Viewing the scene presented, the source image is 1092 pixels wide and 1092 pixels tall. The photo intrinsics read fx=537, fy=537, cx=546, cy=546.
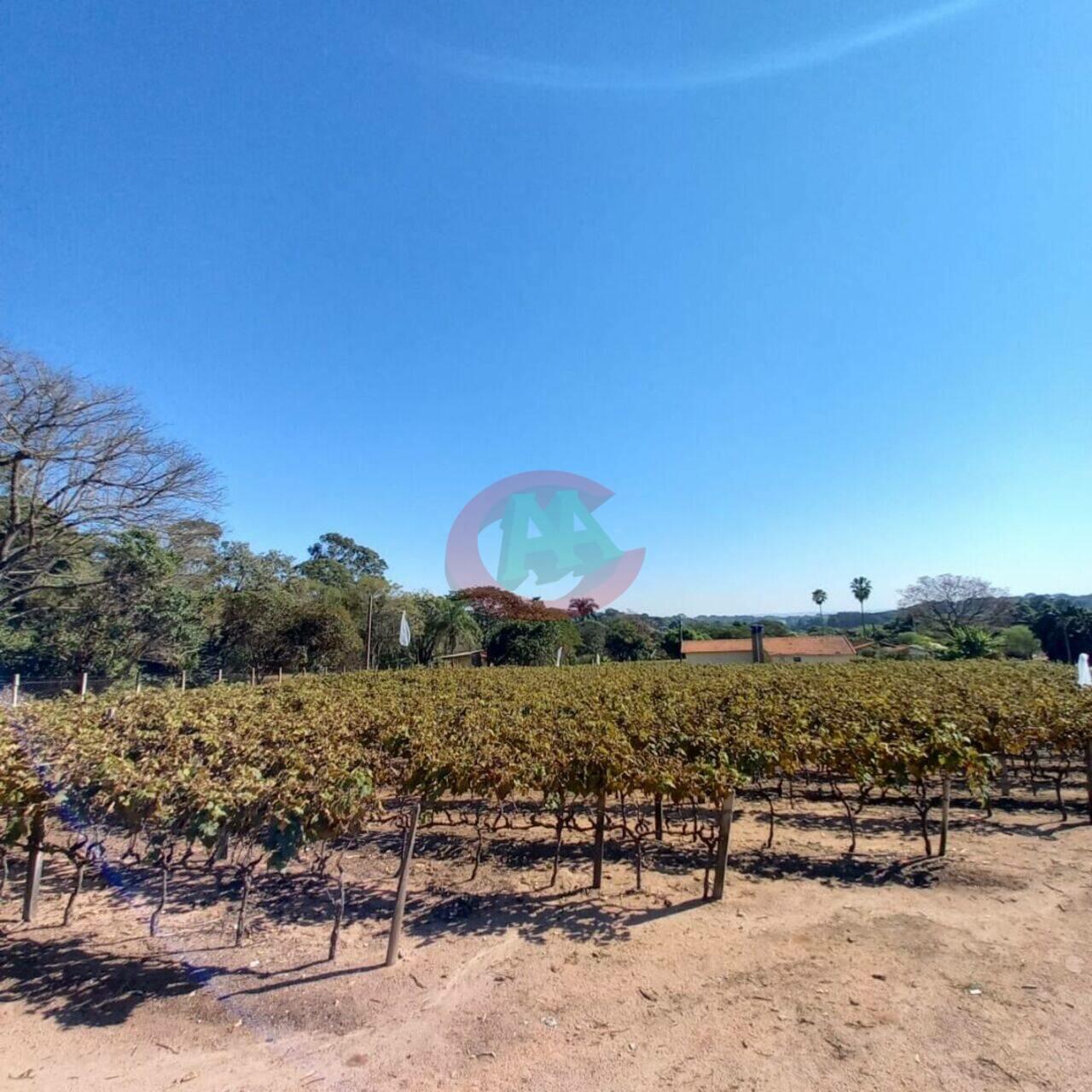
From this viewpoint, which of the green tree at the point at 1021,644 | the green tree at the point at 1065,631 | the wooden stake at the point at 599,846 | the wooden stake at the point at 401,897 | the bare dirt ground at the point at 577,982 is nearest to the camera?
the bare dirt ground at the point at 577,982

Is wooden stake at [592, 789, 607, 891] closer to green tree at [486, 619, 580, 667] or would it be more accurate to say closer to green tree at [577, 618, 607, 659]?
green tree at [486, 619, 580, 667]

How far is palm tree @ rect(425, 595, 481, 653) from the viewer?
25.9 meters

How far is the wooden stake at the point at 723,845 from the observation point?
4.25 m

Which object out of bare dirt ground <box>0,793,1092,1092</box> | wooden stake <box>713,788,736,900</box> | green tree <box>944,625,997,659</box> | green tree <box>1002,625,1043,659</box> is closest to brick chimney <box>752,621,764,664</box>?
green tree <box>944,625,997,659</box>

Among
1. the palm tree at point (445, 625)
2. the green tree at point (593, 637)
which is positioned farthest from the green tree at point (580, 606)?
the palm tree at point (445, 625)

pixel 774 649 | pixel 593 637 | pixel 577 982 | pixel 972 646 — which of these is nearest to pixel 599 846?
pixel 577 982

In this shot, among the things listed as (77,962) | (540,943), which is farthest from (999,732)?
(77,962)

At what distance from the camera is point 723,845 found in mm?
4344

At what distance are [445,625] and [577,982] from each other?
76.0 feet

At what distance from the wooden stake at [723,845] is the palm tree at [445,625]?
883 inches

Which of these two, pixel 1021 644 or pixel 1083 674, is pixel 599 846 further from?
pixel 1021 644

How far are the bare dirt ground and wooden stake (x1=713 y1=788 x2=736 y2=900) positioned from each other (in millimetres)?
132

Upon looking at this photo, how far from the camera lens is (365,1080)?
8.46ft

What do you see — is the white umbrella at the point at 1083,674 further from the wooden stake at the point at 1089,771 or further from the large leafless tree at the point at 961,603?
the large leafless tree at the point at 961,603
